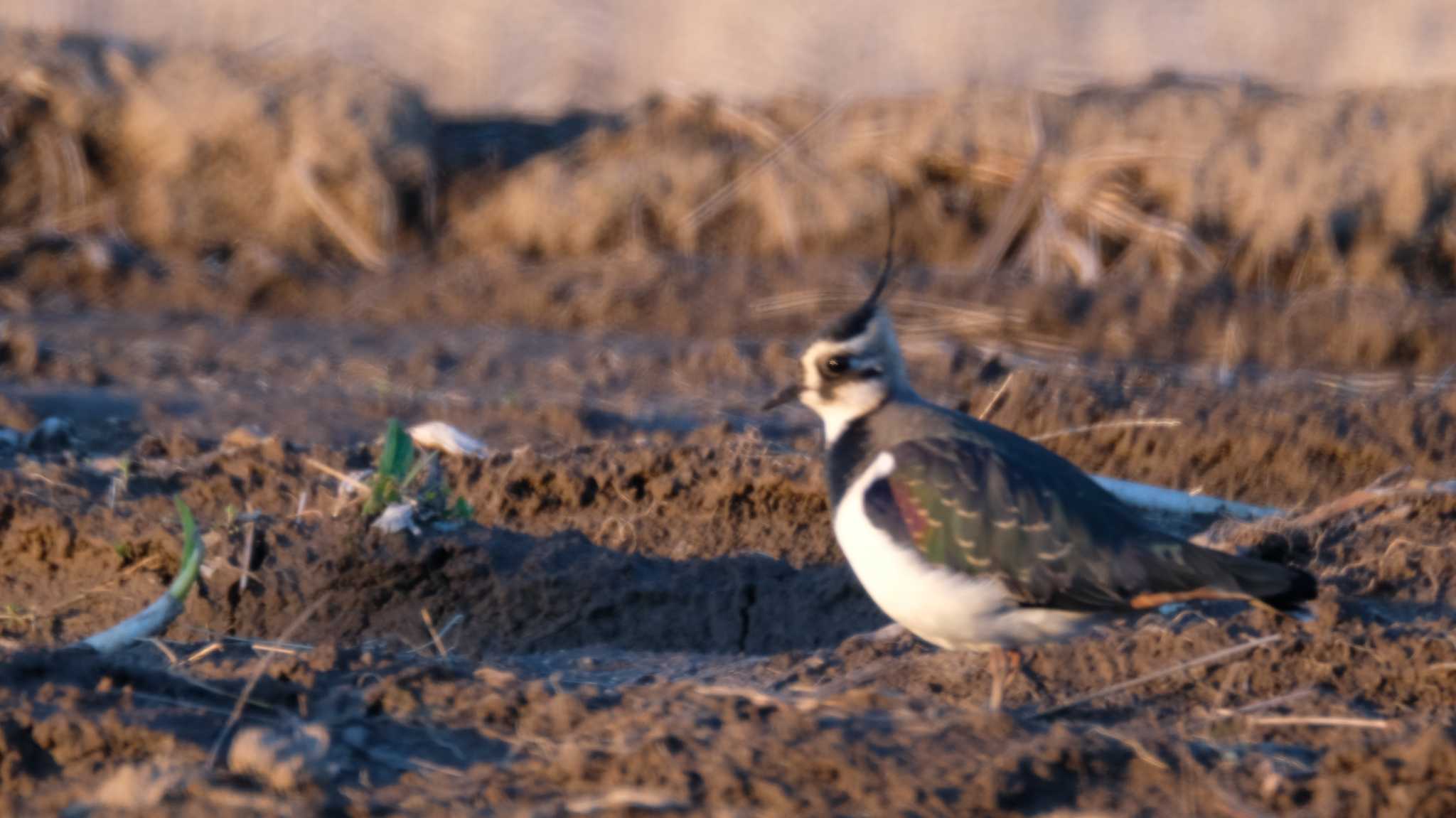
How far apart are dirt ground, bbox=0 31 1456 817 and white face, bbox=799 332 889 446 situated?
720 millimetres

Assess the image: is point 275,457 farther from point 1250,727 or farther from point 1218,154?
point 1218,154

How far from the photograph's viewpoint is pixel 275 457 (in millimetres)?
6336

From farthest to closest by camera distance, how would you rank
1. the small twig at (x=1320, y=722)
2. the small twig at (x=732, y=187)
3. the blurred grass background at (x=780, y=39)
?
the blurred grass background at (x=780, y=39) < the small twig at (x=732, y=187) < the small twig at (x=1320, y=722)

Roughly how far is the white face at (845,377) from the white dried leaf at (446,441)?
2.04 m

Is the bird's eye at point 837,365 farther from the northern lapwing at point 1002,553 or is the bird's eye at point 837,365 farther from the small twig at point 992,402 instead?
the small twig at point 992,402

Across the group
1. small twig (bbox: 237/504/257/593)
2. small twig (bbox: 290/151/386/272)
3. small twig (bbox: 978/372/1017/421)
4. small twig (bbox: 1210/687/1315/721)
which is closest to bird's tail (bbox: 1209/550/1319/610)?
small twig (bbox: 1210/687/1315/721)

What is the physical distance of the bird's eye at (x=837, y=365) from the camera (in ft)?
14.7

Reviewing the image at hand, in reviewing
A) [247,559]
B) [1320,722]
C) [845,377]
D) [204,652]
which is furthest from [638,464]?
[1320,722]

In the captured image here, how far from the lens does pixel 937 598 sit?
410 centimetres

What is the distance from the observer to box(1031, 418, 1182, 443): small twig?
6.10 m

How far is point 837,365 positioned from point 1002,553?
70 cm

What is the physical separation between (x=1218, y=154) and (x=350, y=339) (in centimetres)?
558

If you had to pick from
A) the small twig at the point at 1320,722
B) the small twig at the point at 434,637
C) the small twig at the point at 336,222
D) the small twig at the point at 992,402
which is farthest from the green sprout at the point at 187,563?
the small twig at the point at 336,222

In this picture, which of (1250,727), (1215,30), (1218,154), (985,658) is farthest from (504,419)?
(1215,30)
